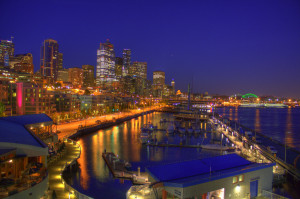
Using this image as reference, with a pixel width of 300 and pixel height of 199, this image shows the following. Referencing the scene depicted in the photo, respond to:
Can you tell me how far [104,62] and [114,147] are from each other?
519 ft

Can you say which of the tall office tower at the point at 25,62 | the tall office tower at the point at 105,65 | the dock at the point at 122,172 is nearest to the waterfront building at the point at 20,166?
the dock at the point at 122,172

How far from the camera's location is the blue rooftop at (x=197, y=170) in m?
7.35

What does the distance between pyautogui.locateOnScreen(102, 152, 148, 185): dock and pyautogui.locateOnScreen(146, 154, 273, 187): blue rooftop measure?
Answer: 14.8ft

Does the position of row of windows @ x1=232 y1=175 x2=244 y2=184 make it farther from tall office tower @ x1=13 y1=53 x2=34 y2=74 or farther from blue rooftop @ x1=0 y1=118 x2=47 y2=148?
tall office tower @ x1=13 y1=53 x2=34 y2=74

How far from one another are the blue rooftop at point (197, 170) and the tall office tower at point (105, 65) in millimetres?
160805

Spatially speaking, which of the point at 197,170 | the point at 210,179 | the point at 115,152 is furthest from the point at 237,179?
the point at 115,152

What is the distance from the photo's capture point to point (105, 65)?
173 meters

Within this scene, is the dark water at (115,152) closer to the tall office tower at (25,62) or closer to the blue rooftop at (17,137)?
the blue rooftop at (17,137)

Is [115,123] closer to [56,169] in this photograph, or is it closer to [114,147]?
[114,147]

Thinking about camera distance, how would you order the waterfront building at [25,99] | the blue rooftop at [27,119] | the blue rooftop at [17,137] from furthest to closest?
the waterfront building at [25,99], the blue rooftop at [27,119], the blue rooftop at [17,137]

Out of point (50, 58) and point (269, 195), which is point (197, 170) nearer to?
point (269, 195)

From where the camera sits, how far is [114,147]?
22672mm

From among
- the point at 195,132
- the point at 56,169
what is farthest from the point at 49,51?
the point at 56,169

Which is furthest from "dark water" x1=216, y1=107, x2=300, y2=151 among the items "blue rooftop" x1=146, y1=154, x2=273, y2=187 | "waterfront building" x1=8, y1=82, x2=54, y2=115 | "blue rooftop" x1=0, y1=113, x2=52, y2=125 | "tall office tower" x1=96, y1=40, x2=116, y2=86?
"tall office tower" x1=96, y1=40, x2=116, y2=86
